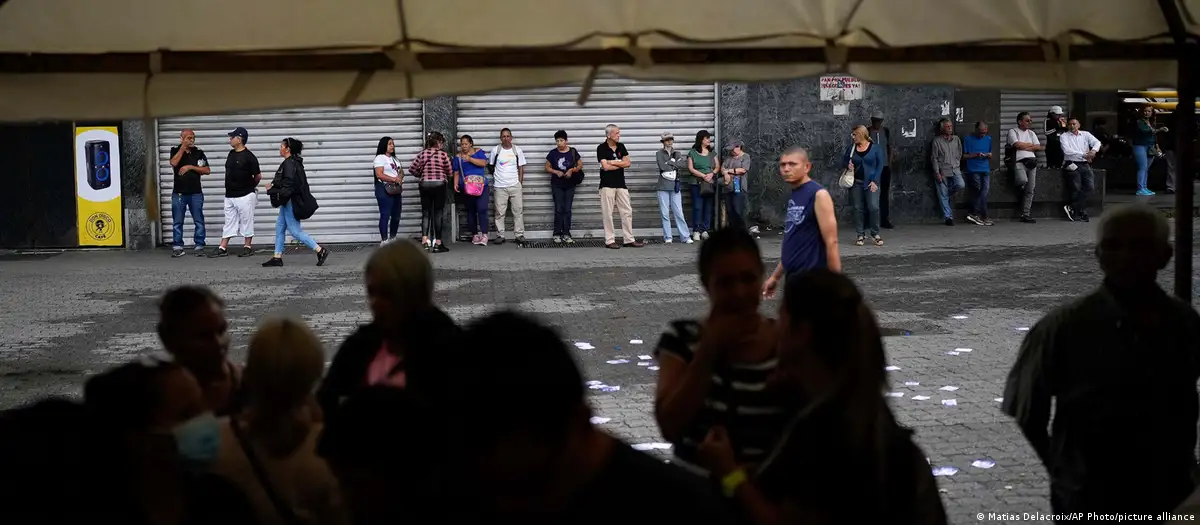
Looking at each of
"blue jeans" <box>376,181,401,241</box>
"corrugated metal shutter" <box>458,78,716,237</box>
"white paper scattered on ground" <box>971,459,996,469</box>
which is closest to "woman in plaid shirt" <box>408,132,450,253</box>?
"blue jeans" <box>376,181,401,241</box>

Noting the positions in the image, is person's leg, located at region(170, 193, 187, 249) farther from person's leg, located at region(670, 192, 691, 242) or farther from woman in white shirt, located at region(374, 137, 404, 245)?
person's leg, located at region(670, 192, 691, 242)

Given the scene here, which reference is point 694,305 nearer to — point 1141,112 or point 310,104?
point 310,104

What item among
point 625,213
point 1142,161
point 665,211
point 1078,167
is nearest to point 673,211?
point 665,211

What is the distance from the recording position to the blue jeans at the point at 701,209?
20.2 metres

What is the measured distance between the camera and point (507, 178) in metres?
20.3

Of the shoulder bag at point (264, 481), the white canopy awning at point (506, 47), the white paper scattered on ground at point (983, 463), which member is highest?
the white canopy awning at point (506, 47)

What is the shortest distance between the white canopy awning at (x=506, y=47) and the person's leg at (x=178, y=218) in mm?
15836

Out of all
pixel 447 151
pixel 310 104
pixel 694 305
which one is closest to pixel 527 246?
pixel 447 151

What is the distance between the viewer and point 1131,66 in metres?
4.71

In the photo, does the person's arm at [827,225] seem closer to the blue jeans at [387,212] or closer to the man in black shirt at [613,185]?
the man in black shirt at [613,185]

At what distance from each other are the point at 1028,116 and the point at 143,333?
16.7m

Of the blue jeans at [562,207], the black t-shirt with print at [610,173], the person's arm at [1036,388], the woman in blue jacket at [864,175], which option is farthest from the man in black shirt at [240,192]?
the person's arm at [1036,388]

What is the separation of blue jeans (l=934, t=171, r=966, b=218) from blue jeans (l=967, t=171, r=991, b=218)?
0.39 meters

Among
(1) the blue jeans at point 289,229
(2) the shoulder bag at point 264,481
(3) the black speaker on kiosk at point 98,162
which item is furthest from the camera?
(3) the black speaker on kiosk at point 98,162
